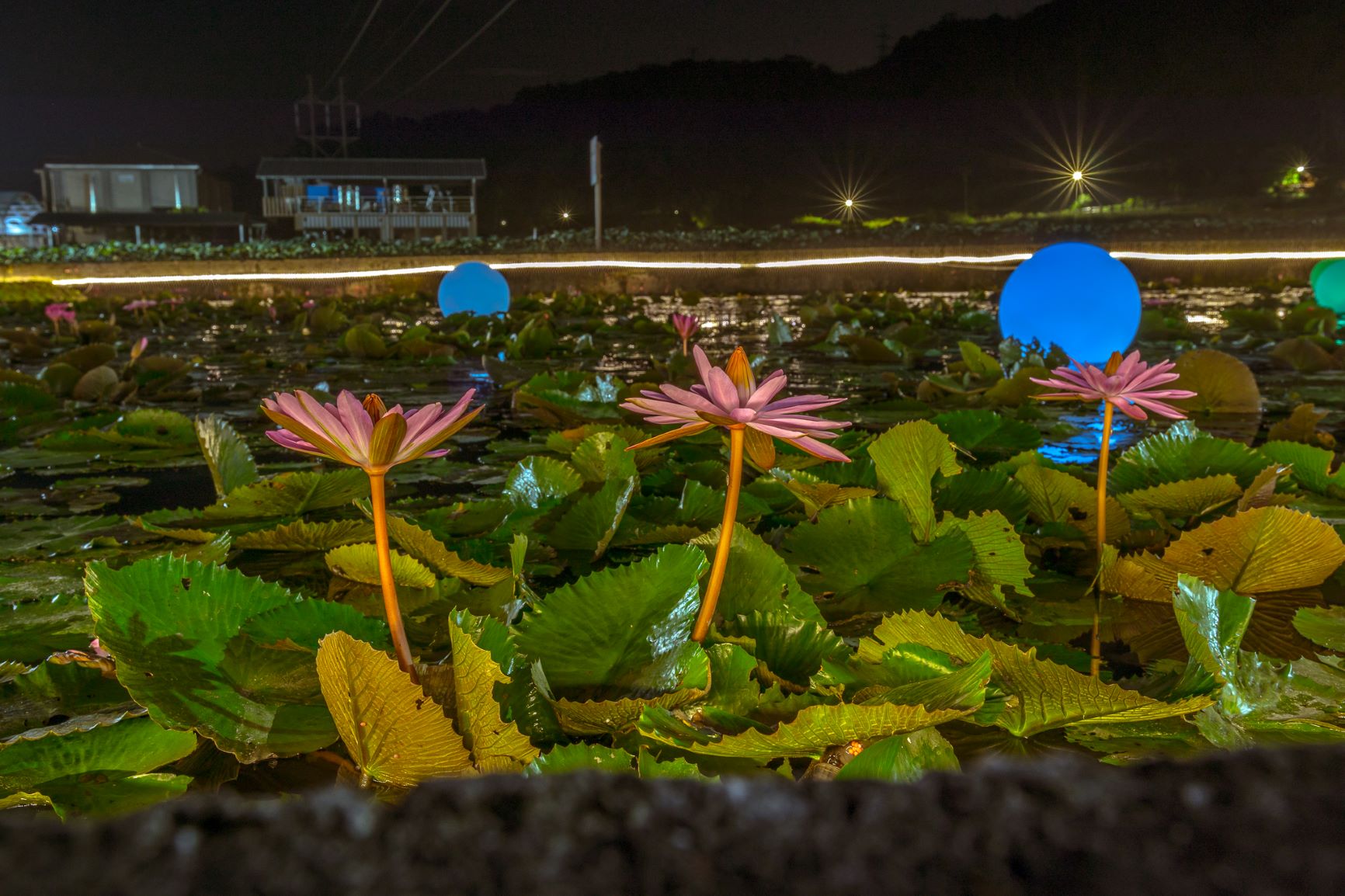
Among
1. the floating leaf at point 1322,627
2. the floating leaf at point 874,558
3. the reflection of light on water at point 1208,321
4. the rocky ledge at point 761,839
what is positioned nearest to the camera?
the rocky ledge at point 761,839

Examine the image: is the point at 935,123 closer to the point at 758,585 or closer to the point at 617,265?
the point at 617,265

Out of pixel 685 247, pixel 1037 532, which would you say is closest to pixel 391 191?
pixel 685 247

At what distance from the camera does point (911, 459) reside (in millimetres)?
1023

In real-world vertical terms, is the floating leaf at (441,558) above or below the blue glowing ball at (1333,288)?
below

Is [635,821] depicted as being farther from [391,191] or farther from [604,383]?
[391,191]

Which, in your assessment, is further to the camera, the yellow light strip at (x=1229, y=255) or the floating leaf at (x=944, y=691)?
the yellow light strip at (x=1229, y=255)

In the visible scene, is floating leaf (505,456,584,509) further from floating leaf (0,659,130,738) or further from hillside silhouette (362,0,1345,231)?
hillside silhouette (362,0,1345,231)

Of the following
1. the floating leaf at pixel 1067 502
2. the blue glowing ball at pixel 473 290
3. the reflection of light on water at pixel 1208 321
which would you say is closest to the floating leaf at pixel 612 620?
the floating leaf at pixel 1067 502

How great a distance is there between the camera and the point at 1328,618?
861 millimetres

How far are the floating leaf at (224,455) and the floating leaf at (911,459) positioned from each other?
2.75 ft

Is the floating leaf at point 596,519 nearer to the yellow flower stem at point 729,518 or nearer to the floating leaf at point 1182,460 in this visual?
the yellow flower stem at point 729,518

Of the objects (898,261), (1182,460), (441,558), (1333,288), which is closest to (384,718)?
(441,558)

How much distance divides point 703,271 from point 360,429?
40.7 feet

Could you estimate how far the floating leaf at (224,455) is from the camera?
4.28ft
